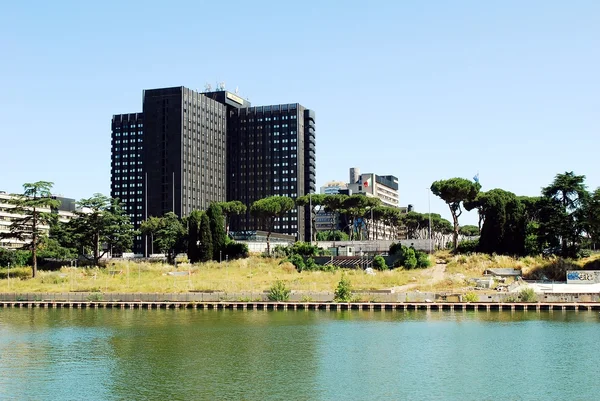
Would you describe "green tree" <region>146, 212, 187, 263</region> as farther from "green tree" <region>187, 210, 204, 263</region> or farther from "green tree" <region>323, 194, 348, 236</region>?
"green tree" <region>323, 194, 348, 236</region>

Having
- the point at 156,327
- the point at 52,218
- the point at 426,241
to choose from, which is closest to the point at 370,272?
the point at 426,241

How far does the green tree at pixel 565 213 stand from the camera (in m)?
115

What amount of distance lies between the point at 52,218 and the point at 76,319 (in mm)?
45027

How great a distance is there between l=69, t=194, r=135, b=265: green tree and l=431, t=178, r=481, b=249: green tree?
61426 mm

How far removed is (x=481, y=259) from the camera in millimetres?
118812

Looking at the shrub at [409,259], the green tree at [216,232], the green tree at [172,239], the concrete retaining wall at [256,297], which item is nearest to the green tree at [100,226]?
the green tree at [216,232]

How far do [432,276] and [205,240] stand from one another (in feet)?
152

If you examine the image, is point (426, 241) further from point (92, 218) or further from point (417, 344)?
point (417, 344)

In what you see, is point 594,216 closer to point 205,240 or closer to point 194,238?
point 205,240

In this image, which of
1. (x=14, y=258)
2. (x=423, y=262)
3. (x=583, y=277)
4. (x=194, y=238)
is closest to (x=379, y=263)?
(x=423, y=262)

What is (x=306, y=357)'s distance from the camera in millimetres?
59500

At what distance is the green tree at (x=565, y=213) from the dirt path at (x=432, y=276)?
1787cm

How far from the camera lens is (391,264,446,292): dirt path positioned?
346 ft

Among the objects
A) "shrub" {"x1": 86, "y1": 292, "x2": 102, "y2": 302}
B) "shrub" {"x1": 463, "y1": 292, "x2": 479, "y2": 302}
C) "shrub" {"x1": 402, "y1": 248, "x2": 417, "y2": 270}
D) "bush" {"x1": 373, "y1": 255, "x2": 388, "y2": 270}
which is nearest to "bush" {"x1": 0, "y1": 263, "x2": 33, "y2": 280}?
"shrub" {"x1": 86, "y1": 292, "x2": 102, "y2": 302}
